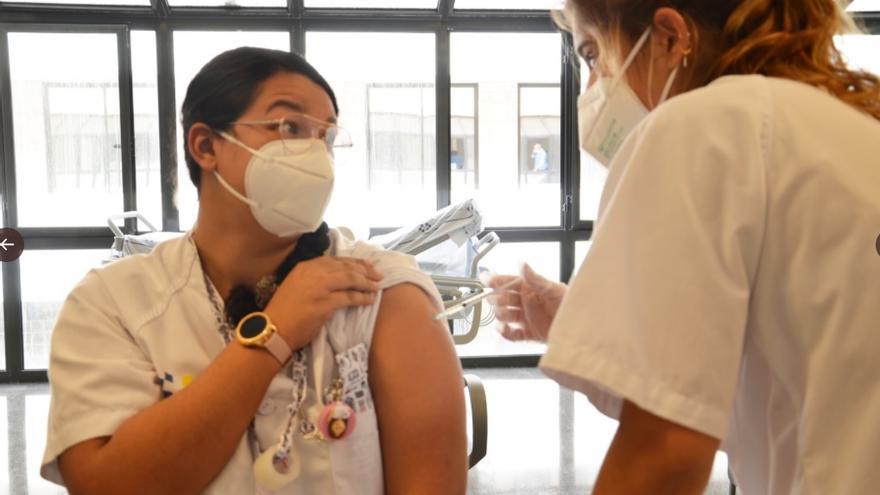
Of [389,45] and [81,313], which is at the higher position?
[389,45]

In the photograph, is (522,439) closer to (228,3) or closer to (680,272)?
(680,272)

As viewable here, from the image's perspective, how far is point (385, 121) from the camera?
5023mm

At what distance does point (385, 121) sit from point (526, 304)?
4020mm

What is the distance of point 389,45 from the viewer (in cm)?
498

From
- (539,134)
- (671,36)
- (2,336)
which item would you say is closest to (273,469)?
(671,36)

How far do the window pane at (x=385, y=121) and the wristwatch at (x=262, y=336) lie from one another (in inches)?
148

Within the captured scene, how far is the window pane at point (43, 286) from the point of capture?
15.6ft

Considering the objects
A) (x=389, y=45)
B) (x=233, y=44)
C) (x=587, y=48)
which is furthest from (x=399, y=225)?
(x=587, y=48)

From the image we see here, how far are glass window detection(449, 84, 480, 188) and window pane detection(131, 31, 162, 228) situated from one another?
6.29 ft

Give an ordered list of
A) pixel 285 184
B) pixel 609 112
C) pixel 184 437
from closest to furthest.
→ pixel 609 112
pixel 184 437
pixel 285 184

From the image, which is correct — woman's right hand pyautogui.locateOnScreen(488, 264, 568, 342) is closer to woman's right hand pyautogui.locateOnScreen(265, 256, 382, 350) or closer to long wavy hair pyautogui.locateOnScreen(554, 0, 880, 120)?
woman's right hand pyautogui.locateOnScreen(265, 256, 382, 350)

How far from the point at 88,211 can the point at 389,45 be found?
7.29 feet

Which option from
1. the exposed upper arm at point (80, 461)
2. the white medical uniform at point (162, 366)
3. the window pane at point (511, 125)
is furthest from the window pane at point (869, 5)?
the exposed upper arm at point (80, 461)

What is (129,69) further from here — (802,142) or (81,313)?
(802,142)
